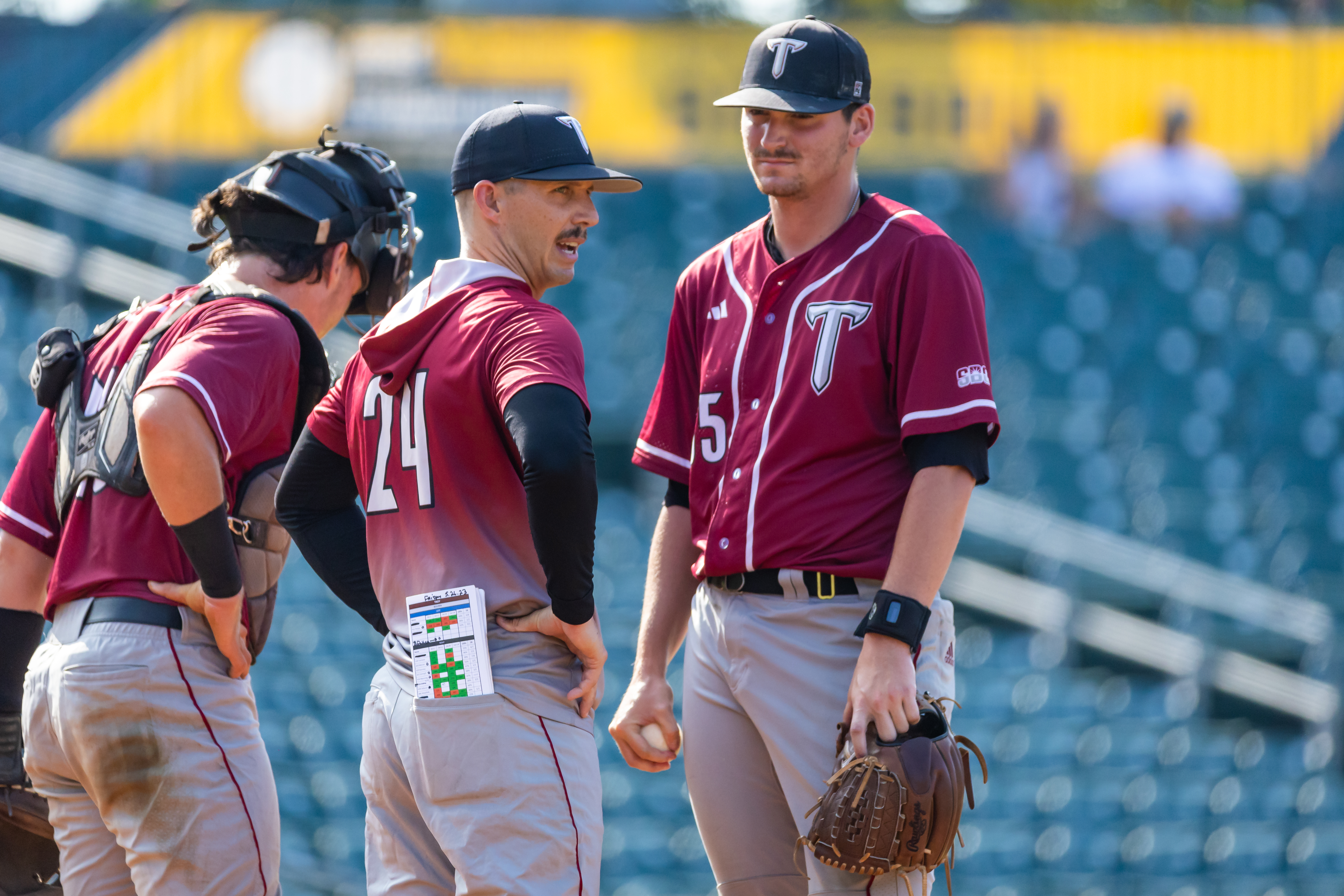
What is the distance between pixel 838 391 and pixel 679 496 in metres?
0.41

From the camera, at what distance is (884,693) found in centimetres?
197

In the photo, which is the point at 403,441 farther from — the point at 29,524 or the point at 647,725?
the point at 29,524

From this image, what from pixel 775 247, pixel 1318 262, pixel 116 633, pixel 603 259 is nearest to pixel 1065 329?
pixel 1318 262

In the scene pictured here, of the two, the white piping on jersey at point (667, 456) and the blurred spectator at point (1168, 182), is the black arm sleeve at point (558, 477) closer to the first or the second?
the white piping on jersey at point (667, 456)

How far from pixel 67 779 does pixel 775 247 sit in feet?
5.02

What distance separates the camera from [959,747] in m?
2.06

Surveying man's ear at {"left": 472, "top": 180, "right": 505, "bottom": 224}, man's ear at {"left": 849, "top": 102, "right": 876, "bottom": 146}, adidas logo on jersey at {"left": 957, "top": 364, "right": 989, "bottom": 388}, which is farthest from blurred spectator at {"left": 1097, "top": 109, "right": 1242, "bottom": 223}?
man's ear at {"left": 472, "top": 180, "right": 505, "bottom": 224}

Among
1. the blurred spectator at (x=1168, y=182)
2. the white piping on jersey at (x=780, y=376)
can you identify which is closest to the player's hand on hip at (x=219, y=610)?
the white piping on jersey at (x=780, y=376)

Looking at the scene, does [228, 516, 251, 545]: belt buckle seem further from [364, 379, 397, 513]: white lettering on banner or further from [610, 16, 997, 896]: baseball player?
[610, 16, 997, 896]: baseball player

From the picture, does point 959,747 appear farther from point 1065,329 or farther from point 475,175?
point 1065,329

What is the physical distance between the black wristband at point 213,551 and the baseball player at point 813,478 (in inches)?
27.0

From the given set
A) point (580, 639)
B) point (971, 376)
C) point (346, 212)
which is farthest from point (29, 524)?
point (971, 376)

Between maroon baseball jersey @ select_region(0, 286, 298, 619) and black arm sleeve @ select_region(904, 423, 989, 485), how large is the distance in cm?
110

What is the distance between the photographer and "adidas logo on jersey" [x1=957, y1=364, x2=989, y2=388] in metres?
2.00
